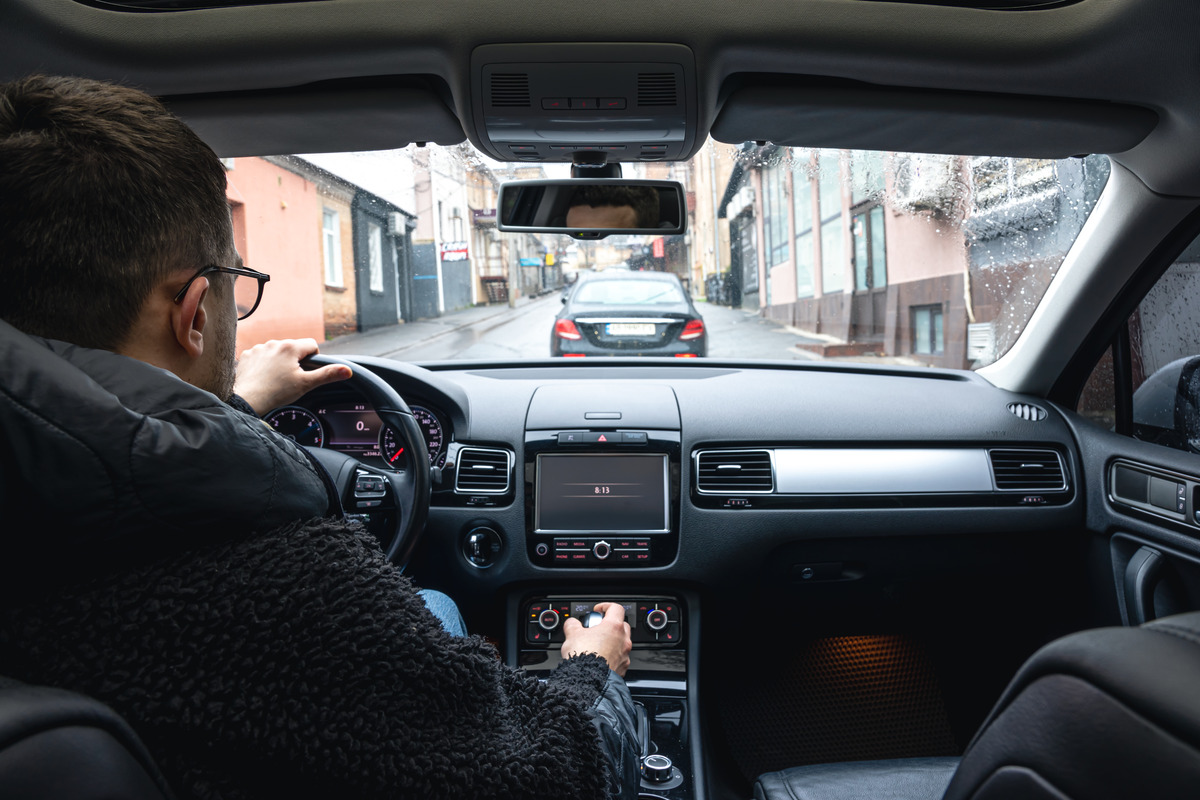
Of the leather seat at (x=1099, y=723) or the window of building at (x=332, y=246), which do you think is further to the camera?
the window of building at (x=332, y=246)

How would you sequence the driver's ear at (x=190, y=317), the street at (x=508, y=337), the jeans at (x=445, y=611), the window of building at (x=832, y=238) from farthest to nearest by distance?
the window of building at (x=832, y=238), the street at (x=508, y=337), the jeans at (x=445, y=611), the driver's ear at (x=190, y=317)

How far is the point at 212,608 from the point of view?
0.81 metres

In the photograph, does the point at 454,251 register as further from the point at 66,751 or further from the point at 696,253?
the point at 66,751

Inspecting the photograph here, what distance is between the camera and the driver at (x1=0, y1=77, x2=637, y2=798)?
0.77 metres

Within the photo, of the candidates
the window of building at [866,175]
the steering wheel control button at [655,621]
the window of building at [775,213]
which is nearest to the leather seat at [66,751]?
the steering wheel control button at [655,621]

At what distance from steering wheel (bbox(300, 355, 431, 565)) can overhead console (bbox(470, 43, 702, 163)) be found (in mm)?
837

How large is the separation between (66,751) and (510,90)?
176 centimetres

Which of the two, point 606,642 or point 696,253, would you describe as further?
point 696,253

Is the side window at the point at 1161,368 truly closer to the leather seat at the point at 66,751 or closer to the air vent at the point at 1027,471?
the air vent at the point at 1027,471

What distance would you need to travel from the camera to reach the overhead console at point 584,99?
1.89m

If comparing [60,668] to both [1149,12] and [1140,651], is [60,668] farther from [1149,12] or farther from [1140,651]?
[1149,12]

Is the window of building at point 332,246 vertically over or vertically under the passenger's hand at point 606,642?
over

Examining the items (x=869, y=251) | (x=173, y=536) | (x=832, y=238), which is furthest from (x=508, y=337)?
(x=173, y=536)

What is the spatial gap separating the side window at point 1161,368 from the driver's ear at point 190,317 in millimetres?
2876
